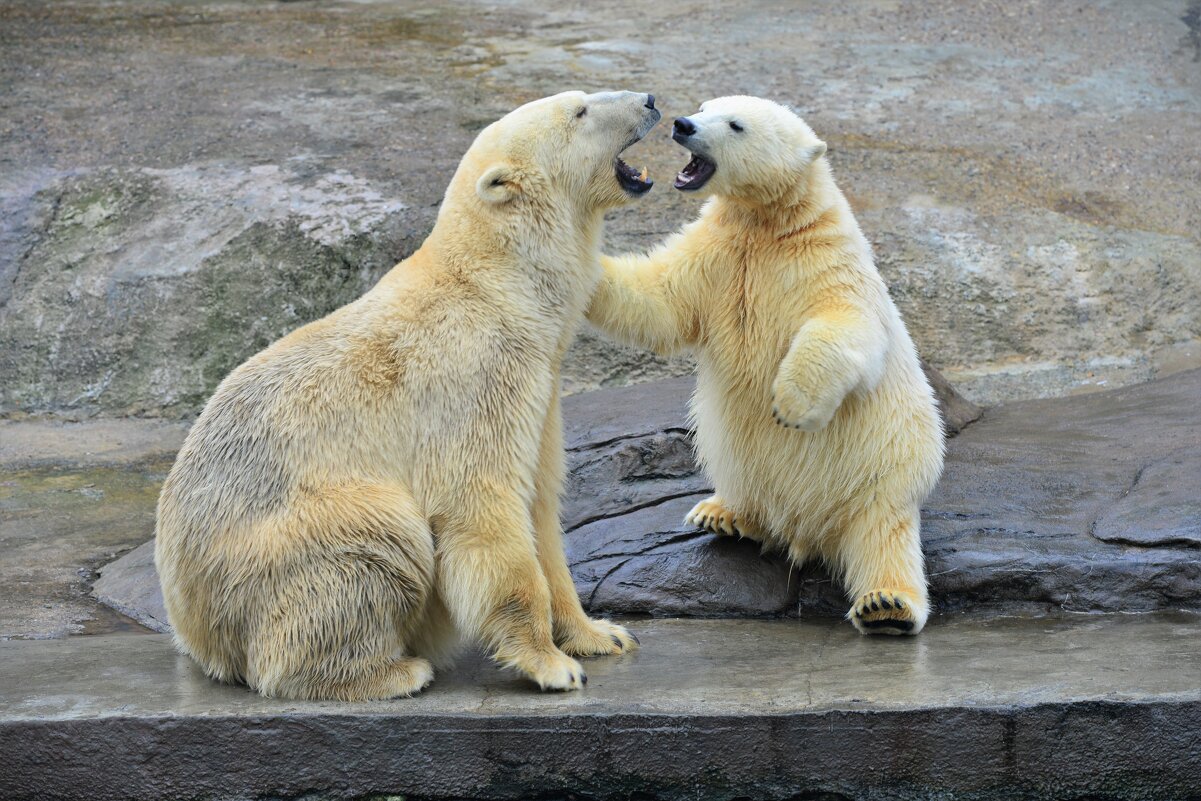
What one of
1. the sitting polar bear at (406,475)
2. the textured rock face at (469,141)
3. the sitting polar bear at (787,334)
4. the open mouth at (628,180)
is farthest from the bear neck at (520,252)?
the textured rock face at (469,141)

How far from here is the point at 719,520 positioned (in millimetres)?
4496

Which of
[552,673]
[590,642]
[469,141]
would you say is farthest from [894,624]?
[469,141]

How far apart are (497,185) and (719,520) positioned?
4.66 ft

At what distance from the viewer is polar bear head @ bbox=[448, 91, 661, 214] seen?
12.3 ft

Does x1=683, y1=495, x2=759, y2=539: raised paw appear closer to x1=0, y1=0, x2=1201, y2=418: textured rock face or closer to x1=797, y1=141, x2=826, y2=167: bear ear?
x1=797, y1=141, x2=826, y2=167: bear ear

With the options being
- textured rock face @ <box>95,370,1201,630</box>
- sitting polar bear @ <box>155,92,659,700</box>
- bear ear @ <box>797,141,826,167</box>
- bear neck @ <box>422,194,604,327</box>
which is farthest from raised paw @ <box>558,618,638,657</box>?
bear ear @ <box>797,141,826,167</box>

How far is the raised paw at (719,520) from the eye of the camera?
14.7 ft

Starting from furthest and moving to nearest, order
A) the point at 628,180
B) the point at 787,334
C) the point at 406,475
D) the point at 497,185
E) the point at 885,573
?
the point at 787,334
the point at 885,573
the point at 628,180
the point at 497,185
the point at 406,475

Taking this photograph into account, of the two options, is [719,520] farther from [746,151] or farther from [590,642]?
[746,151]

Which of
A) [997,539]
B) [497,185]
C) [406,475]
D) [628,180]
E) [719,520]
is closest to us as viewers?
[406,475]

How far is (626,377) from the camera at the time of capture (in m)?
6.96

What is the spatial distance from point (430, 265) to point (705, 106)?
3.70 ft

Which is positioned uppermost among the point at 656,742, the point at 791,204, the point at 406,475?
the point at 791,204

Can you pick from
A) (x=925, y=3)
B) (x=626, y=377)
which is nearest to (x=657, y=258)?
(x=626, y=377)
